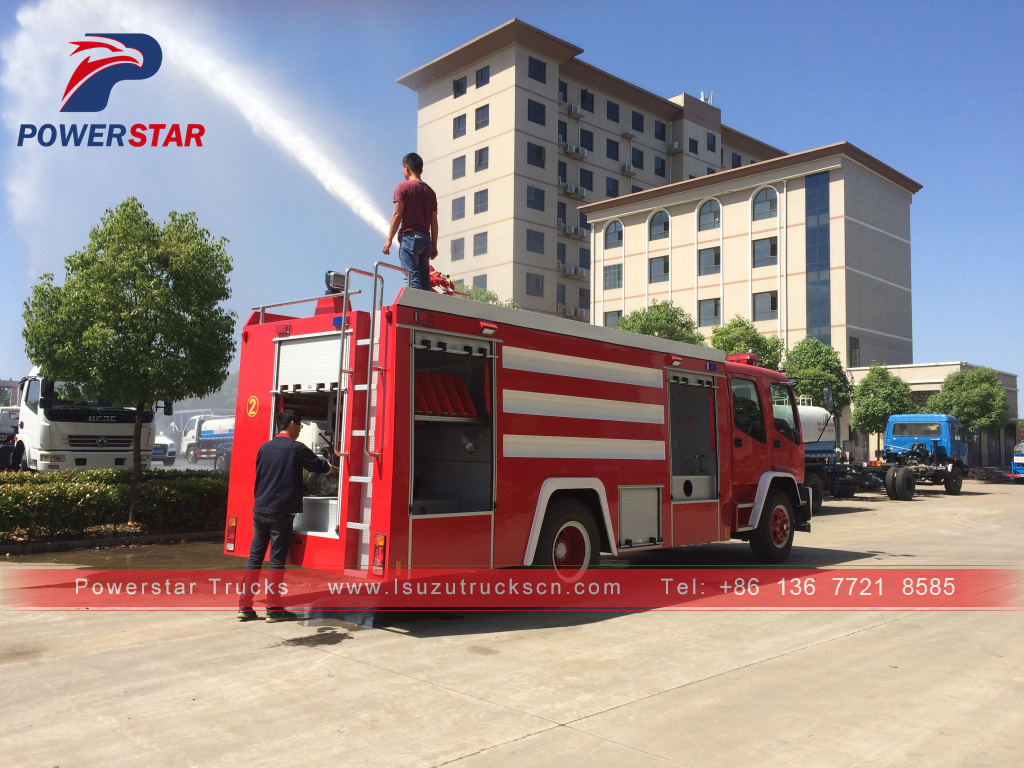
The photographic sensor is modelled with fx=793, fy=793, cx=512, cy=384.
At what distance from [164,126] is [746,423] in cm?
1120

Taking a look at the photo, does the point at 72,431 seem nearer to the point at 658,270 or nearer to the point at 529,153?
the point at 529,153

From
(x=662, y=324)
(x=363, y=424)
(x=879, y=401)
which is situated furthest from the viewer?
(x=662, y=324)

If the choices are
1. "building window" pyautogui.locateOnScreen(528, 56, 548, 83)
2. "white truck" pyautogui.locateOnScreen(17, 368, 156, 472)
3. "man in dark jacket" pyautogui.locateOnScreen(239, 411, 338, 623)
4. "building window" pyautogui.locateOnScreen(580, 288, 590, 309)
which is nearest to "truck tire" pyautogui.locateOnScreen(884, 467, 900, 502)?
"white truck" pyautogui.locateOnScreen(17, 368, 156, 472)

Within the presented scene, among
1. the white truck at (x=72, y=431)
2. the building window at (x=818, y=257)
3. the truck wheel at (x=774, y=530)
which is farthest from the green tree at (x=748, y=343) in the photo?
the white truck at (x=72, y=431)

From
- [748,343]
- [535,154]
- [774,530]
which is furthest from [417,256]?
[535,154]

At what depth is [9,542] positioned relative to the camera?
10.7 m

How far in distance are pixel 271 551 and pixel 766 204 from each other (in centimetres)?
4833

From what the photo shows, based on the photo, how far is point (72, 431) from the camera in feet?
51.1

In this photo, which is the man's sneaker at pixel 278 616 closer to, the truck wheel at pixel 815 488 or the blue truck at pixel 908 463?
the truck wheel at pixel 815 488

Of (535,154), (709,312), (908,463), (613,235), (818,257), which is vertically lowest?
(908,463)

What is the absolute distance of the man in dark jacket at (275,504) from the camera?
7.05m

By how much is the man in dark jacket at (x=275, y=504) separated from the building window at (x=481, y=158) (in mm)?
51234

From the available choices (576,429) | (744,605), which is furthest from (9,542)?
(744,605)

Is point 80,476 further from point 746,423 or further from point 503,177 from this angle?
point 503,177
